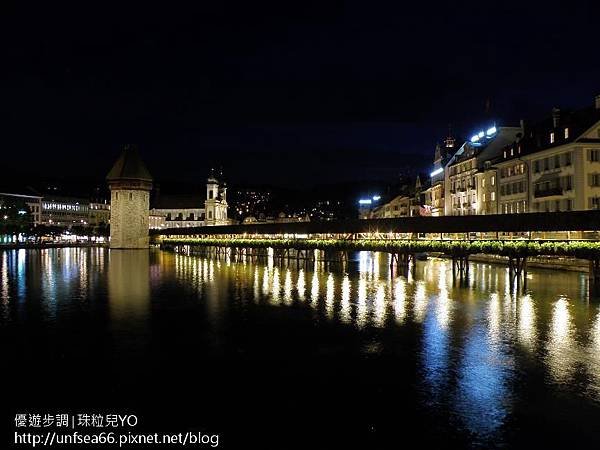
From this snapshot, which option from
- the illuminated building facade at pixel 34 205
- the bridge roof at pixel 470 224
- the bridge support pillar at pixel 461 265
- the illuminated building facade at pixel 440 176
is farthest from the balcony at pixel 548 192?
the illuminated building facade at pixel 34 205

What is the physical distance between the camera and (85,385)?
1282 centimetres

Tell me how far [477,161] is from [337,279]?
31.8m

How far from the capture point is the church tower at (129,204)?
97.4m

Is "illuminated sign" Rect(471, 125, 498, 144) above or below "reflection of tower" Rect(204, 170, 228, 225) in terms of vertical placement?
above

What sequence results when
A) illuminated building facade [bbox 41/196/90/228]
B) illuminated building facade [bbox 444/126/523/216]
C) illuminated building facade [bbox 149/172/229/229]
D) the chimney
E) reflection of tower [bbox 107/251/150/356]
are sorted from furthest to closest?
illuminated building facade [bbox 41/196/90/228]
illuminated building facade [bbox 149/172/229/229]
illuminated building facade [bbox 444/126/523/216]
the chimney
reflection of tower [bbox 107/251/150/356]

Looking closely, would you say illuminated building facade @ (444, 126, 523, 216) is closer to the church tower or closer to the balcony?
the balcony

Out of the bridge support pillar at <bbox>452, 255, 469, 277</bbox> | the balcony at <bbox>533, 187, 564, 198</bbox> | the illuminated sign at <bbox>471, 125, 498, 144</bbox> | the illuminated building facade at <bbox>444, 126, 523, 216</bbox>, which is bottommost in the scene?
the bridge support pillar at <bbox>452, 255, 469, 277</bbox>

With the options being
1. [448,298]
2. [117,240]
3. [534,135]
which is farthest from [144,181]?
[448,298]

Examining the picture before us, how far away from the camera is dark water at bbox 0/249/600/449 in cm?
1052

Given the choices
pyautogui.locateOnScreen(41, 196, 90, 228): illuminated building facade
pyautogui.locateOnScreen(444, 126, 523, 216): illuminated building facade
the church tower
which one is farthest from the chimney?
pyautogui.locateOnScreen(41, 196, 90, 228): illuminated building facade

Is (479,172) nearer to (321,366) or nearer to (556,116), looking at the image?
(556,116)

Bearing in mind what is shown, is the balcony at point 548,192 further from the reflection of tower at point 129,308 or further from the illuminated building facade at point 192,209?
the illuminated building facade at point 192,209

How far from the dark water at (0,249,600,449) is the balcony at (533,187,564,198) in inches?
782

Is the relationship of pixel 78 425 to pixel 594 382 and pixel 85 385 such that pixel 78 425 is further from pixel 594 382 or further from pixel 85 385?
pixel 594 382
